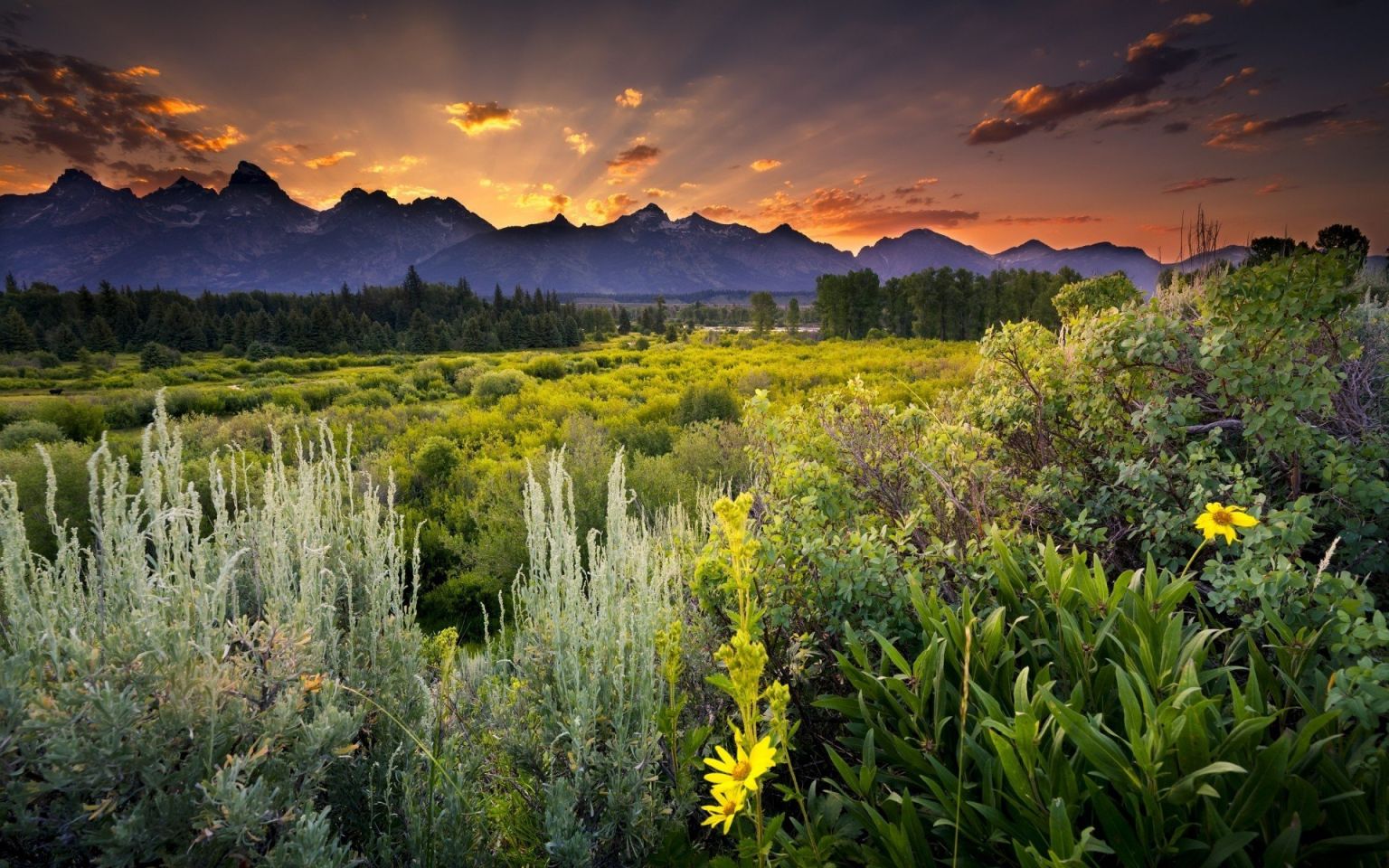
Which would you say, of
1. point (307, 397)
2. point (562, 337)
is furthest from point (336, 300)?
point (307, 397)

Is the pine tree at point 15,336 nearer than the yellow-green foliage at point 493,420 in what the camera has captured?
No

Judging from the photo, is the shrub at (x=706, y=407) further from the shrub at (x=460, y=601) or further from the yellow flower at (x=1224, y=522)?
the yellow flower at (x=1224, y=522)

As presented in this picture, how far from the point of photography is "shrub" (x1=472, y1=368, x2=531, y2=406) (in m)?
25.3

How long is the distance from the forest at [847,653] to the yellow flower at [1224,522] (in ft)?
0.04

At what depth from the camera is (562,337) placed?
71000 mm

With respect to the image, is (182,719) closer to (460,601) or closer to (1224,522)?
(1224,522)

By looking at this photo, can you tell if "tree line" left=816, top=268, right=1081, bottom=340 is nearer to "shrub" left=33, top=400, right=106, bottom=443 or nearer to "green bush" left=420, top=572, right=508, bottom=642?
"shrub" left=33, top=400, right=106, bottom=443

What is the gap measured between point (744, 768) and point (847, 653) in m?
1.58

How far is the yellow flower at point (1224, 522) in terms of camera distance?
1835 mm

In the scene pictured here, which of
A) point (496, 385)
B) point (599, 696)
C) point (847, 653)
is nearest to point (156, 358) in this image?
point (496, 385)

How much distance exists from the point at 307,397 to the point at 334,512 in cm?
2577

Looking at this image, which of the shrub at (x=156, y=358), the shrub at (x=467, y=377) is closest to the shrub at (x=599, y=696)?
the shrub at (x=467, y=377)

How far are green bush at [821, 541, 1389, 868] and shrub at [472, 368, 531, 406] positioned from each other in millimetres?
24407

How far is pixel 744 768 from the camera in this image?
1.16m
